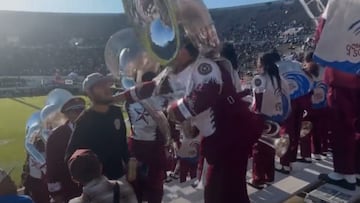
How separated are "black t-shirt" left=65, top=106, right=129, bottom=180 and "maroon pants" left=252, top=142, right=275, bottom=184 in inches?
78.8

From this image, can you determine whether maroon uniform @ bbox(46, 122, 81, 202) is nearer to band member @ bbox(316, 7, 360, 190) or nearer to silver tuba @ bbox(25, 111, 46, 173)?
silver tuba @ bbox(25, 111, 46, 173)

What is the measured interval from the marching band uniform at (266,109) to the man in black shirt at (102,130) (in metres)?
1.92

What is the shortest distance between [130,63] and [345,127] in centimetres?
201

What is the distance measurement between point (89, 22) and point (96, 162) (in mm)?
54414

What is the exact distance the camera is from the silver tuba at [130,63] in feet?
13.7

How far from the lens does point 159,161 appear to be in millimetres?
4820

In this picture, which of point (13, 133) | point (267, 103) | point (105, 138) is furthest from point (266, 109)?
point (13, 133)

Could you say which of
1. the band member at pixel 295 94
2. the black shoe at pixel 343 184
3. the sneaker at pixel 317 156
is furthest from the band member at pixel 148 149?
the sneaker at pixel 317 156

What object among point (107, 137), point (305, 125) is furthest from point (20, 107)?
point (107, 137)

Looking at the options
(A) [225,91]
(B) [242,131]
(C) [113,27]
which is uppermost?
(C) [113,27]

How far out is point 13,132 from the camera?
15969 mm

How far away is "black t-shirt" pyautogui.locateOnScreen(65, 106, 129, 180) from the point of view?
3564 mm

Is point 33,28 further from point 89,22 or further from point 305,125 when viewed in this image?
point 305,125

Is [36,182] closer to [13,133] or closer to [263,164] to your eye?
[263,164]
